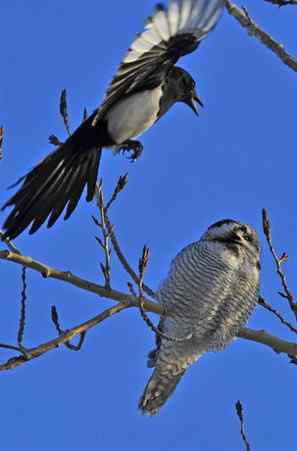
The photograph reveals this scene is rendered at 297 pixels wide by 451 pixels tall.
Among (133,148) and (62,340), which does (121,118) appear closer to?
(133,148)

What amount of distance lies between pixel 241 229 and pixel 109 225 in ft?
7.12

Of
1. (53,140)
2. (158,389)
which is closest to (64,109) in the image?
(53,140)

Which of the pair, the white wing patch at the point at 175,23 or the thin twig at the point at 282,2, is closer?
the thin twig at the point at 282,2

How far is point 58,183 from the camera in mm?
5406

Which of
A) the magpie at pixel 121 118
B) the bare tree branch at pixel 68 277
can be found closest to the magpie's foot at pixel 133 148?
the magpie at pixel 121 118

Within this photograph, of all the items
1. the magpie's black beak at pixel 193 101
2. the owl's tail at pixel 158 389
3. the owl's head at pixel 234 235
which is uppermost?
the magpie's black beak at pixel 193 101

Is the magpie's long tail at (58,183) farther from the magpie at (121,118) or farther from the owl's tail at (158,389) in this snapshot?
the owl's tail at (158,389)

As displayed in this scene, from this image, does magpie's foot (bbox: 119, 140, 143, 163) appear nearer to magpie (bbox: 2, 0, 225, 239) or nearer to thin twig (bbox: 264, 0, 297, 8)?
magpie (bbox: 2, 0, 225, 239)

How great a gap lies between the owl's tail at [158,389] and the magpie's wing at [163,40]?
7.02 ft

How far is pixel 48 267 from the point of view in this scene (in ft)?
14.7

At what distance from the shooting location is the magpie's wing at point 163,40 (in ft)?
16.3

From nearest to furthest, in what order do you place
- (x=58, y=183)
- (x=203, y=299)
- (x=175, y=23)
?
1. (x=175, y=23)
2. (x=58, y=183)
3. (x=203, y=299)

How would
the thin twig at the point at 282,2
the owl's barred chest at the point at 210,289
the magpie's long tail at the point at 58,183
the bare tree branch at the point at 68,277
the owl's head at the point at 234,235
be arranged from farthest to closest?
the owl's head at the point at 234,235 < the owl's barred chest at the point at 210,289 < the magpie's long tail at the point at 58,183 < the bare tree branch at the point at 68,277 < the thin twig at the point at 282,2

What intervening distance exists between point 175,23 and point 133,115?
715 millimetres
